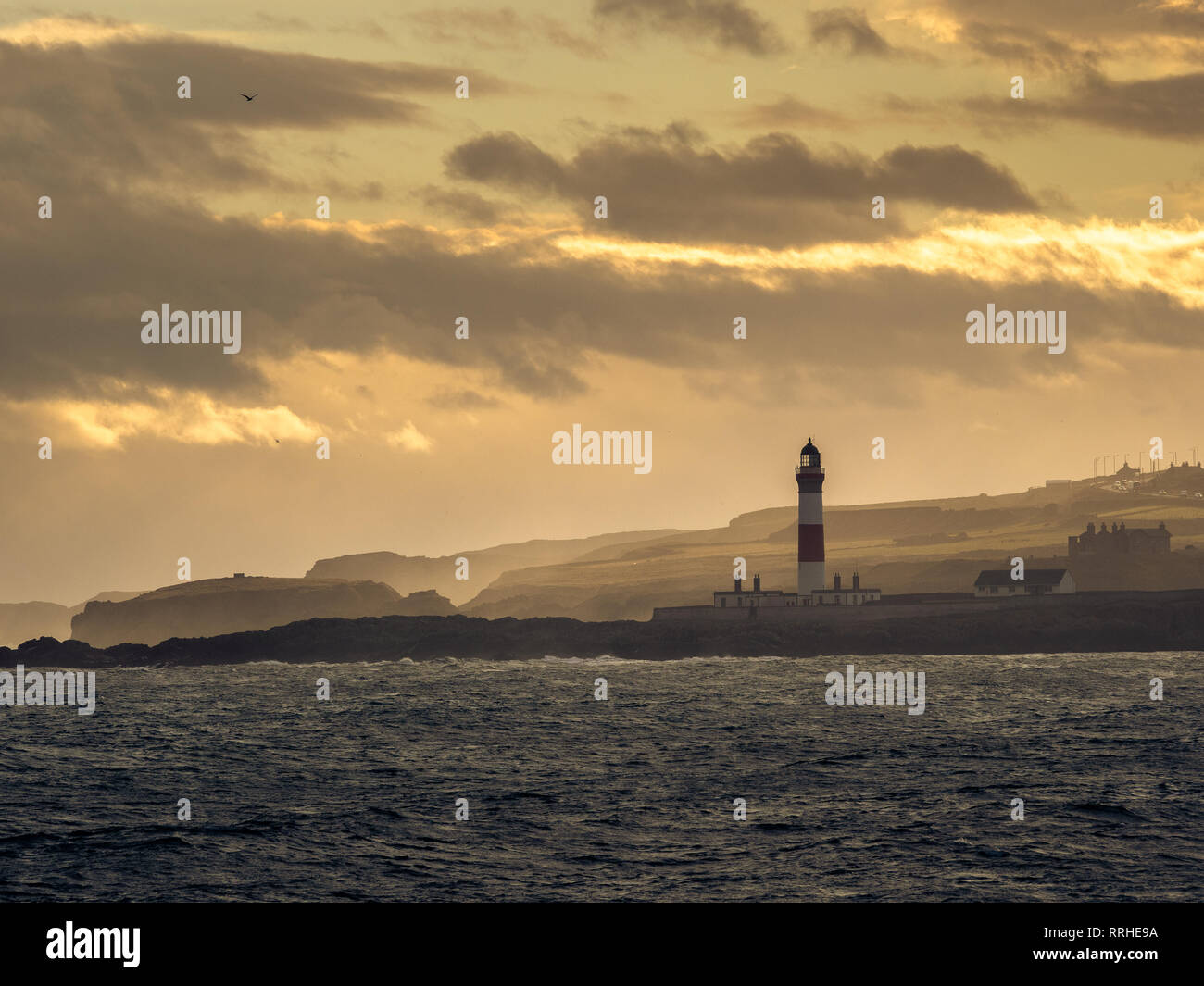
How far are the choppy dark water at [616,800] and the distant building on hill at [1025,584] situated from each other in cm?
7591

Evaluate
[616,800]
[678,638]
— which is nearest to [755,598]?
[678,638]

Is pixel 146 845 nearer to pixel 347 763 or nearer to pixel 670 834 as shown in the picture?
pixel 670 834

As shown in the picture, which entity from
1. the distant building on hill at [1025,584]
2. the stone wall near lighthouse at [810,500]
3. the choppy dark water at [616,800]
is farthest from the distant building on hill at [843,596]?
the choppy dark water at [616,800]

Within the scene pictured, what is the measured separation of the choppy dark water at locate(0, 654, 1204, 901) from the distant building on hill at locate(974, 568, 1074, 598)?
75906 millimetres

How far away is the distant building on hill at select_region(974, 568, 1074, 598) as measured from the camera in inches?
Result: 6368

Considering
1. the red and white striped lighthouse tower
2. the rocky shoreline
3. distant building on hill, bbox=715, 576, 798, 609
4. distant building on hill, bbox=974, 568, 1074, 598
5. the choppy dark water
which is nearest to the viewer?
the choppy dark water

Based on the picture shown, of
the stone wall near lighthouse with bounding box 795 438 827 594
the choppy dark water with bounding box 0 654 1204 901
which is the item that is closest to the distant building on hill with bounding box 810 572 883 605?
the stone wall near lighthouse with bounding box 795 438 827 594

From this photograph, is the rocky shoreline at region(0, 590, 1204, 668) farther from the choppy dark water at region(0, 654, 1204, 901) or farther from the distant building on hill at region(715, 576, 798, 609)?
the choppy dark water at region(0, 654, 1204, 901)

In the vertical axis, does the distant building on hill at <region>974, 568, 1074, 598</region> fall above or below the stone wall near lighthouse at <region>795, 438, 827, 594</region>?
below

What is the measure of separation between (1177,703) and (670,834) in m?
55.0

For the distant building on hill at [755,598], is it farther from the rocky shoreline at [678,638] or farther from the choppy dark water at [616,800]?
the choppy dark water at [616,800]

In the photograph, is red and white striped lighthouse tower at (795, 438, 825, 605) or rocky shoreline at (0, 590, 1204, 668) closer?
red and white striped lighthouse tower at (795, 438, 825, 605)

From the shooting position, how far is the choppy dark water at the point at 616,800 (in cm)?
3008
